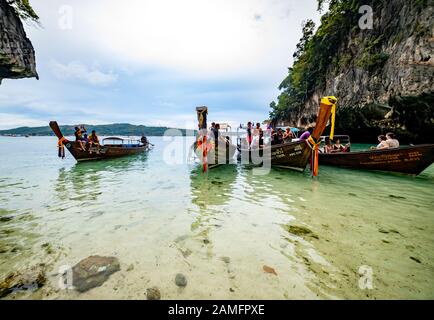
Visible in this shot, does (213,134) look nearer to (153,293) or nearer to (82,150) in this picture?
(153,293)

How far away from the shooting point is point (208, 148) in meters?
12.2

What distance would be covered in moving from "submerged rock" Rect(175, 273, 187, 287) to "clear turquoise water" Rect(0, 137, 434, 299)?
72 mm

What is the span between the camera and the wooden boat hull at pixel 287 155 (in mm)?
10086

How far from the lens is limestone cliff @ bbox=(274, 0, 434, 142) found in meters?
17.8

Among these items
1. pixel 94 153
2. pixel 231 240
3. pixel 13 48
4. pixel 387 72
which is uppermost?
pixel 13 48

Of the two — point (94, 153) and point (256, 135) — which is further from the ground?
point (256, 135)

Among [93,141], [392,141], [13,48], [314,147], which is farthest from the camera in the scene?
[13,48]

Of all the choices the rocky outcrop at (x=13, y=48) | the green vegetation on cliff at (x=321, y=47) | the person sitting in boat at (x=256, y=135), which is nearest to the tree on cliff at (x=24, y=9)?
the rocky outcrop at (x=13, y=48)

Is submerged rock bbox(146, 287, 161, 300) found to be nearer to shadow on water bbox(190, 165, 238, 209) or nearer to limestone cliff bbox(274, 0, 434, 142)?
shadow on water bbox(190, 165, 238, 209)

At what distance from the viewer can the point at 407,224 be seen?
13.8 feet

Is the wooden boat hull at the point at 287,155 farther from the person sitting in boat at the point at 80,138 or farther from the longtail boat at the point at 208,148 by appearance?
the person sitting in boat at the point at 80,138

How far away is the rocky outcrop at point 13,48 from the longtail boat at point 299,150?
2896 centimetres

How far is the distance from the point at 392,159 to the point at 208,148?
9865 millimetres

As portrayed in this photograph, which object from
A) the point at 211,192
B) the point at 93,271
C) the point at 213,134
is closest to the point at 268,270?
the point at 93,271
